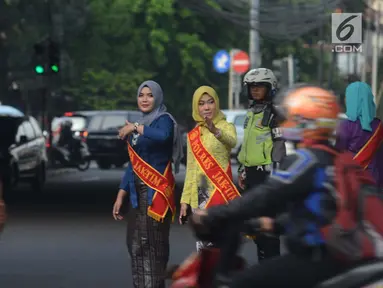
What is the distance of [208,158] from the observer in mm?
10734

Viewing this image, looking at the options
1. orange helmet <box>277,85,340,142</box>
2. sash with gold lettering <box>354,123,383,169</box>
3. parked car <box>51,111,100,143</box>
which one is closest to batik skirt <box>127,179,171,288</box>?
sash with gold lettering <box>354,123,383,169</box>

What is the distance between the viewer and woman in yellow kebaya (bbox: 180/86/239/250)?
10.6 meters

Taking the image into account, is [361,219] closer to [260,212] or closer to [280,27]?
[260,212]

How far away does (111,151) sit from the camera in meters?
39.6

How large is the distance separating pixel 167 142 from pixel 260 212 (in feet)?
15.7

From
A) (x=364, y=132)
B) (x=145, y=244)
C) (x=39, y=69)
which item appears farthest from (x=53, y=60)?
(x=145, y=244)

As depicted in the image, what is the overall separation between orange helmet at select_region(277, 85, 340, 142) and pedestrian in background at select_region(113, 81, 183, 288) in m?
4.34

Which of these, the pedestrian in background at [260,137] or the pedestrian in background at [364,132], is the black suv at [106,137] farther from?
the pedestrian in background at [260,137]

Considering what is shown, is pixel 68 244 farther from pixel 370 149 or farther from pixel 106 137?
pixel 106 137

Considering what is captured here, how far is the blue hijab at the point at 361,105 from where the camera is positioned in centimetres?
1177

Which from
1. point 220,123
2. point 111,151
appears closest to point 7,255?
point 220,123

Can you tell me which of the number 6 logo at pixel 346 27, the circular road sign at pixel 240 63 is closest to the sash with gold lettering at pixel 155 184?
the number 6 logo at pixel 346 27

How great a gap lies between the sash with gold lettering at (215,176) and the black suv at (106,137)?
2828cm

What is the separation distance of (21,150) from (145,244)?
16.7 m
